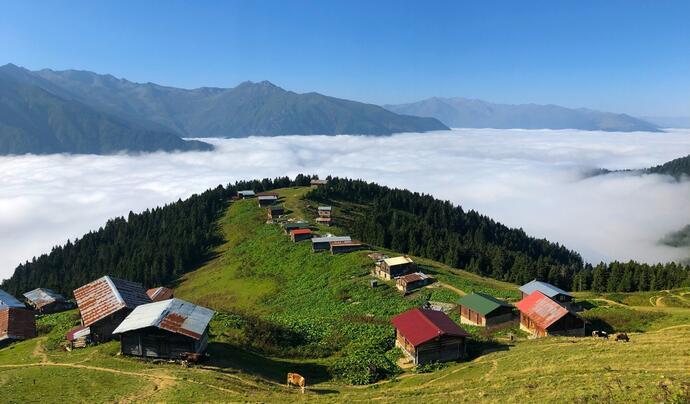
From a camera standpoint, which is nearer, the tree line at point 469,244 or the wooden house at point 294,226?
the tree line at point 469,244

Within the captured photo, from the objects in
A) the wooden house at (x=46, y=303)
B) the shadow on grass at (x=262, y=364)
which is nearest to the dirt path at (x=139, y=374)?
the shadow on grass at (x=262, y=364)

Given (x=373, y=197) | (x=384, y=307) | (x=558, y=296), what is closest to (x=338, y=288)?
(x=384, y=307)

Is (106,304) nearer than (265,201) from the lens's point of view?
Yes

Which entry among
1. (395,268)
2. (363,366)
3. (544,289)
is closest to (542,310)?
(544,289)

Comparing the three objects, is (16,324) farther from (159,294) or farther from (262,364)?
(262,364)

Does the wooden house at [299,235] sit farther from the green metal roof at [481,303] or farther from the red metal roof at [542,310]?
the red metal roof at [542,310]

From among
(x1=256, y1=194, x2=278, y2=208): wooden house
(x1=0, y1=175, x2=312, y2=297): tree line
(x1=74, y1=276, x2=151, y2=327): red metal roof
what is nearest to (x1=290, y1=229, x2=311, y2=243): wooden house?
(x1=0, y1=175, x2=312, y2=297): tree line
